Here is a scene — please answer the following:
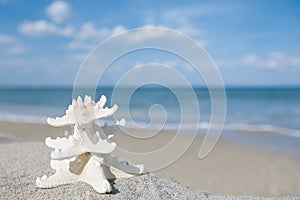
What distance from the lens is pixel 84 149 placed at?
351 cm

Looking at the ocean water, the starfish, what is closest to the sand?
the starfish

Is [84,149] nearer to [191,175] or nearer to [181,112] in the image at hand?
[191,175]

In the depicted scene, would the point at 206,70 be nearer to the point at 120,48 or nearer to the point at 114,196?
the point at 120,48

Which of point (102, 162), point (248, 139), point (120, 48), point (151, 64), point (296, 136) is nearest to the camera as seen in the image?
point (102, 162)

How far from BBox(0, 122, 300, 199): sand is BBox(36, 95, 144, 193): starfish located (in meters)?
0.12

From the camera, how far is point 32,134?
1233 centimetres

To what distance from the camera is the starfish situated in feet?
11.3

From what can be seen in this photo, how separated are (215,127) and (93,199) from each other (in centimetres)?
1231

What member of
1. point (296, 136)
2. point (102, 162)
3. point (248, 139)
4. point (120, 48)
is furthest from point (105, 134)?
point (296, 136)

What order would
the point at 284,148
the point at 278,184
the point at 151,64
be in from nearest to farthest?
1. the point at 151,64
2. the point at 278,184
3. the point at 284,148

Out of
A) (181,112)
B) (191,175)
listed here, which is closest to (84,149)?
(191,175)

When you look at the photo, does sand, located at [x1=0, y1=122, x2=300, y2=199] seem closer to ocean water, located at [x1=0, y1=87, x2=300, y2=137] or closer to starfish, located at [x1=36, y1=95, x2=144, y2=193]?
starfish, located at [x1=36, y1=95, x2=144, y2=193]

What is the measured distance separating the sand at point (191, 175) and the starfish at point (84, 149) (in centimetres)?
12

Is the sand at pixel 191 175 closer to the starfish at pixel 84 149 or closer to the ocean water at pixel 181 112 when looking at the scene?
the starfish at pixel 84 149
